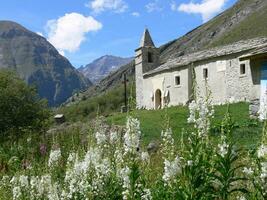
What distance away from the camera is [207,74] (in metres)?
40.4

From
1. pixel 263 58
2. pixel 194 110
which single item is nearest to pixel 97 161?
pixel 194 110

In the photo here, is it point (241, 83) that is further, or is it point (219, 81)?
point (219, 81)

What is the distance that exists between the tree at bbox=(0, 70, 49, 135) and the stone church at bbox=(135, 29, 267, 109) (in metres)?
9.74

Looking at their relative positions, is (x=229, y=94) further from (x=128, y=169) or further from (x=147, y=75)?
(x=128, y=169)

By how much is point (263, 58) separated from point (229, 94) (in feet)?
37.5

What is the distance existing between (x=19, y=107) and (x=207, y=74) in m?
17.0

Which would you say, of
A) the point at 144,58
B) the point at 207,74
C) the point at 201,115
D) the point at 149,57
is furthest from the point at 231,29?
the point at 201,115

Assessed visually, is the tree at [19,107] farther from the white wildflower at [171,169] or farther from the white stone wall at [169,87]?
the white wildflower at [171,169]

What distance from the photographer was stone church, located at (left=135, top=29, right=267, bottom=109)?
106 ft

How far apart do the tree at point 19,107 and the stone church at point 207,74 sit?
974 centimetres

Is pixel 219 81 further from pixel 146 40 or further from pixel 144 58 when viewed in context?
pixel 146 40

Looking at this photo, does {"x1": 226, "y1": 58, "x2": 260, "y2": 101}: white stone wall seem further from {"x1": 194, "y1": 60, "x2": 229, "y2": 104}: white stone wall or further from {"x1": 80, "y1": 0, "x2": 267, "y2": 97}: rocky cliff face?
{"x1": 80, "y1": 0, "x2": 267, "y2": 97}: rocky cliff face

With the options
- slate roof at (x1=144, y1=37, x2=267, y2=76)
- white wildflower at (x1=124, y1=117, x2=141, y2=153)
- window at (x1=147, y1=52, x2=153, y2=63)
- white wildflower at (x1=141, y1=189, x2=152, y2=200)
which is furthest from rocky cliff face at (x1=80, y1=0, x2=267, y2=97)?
white wildflower at (x1=141, y1=189, x2=152, y2=200)

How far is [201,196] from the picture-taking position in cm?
550
